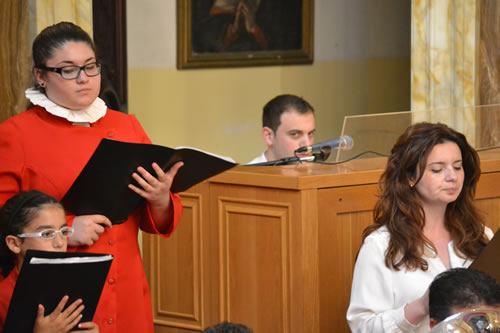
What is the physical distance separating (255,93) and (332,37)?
3.31 feet

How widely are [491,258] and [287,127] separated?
2504 millimetres

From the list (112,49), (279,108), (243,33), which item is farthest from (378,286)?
(243,33)

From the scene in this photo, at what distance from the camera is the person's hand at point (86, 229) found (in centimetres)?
292

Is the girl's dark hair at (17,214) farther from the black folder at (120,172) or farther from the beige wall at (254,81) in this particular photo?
the beige wall at (254,81)

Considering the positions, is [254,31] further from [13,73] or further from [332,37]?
[13,73]

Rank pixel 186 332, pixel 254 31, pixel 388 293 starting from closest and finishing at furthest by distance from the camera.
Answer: pixel 388 293 → pixel 186 332 → pixel 254 31

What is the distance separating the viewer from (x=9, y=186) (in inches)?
114

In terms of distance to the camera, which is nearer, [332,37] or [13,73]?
[13,73]

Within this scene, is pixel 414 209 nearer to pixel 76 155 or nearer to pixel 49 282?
pixel 76 155

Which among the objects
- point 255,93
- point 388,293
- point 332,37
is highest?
point 332,37

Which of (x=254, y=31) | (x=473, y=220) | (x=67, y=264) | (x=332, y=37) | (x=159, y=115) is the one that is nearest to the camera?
(x=67, y=264)

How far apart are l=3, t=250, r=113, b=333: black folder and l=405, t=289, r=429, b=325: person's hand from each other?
3.59 feet

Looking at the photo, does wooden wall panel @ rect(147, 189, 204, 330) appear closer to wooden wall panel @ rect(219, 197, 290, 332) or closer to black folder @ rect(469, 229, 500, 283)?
wooden wall panel @ rect(219, 197, 290, 332)

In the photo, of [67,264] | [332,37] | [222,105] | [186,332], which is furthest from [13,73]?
[332,37]
